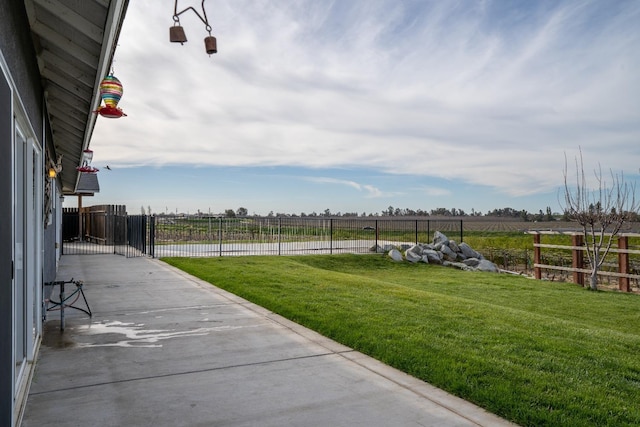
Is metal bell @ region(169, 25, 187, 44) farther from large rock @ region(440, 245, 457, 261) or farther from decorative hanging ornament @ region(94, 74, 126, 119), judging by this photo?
large rock @ region(440, 245, 457, 261)

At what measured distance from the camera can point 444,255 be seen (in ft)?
61.2

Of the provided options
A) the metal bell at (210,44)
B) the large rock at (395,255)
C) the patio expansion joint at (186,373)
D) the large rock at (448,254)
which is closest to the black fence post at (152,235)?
the large rock at (395,255)

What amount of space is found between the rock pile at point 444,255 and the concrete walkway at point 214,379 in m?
11.8

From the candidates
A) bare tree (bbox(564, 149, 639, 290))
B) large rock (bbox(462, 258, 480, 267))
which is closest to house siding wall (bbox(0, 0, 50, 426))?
bare tree (bbox(564, 149, 639, 290))

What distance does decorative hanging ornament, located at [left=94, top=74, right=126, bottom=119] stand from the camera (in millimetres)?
5160

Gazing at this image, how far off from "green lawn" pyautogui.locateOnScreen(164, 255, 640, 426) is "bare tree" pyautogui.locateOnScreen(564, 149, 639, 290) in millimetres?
1940

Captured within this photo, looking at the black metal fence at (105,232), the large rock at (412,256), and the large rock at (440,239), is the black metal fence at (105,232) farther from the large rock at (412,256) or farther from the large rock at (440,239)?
the large rock at (440,239)

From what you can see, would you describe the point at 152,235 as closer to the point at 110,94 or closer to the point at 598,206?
the point at 110,94

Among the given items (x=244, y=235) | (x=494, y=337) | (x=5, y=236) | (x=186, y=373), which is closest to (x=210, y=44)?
(x=5, y=236)

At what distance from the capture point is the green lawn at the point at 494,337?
3.44 metres

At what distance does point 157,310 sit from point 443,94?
1053 centimetres

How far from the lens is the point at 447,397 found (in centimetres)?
359

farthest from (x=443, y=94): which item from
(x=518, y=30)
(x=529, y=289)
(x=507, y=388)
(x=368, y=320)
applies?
(x=507, y=388)

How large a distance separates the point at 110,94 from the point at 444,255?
15.5m
